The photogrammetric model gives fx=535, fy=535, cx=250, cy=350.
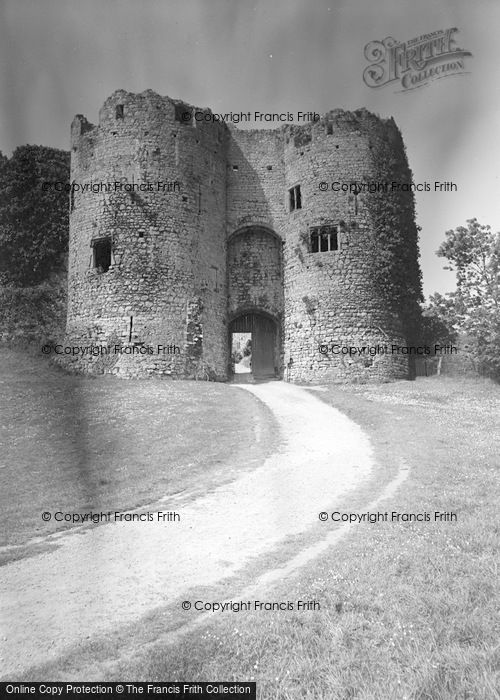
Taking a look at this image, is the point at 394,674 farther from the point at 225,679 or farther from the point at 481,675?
the point at 225,679

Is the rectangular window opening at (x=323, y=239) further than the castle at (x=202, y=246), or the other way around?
the rectangular window opening at (x=323, y=239)

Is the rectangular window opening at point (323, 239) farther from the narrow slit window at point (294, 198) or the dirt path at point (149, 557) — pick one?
the dirt path at point (149, 557)

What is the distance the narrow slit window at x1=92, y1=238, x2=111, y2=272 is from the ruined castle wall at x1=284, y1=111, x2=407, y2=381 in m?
9.59

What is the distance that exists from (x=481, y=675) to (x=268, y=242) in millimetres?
28434

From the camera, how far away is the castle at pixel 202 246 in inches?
1028

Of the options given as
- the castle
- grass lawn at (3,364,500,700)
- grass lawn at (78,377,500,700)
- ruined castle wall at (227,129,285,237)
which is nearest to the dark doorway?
the castle

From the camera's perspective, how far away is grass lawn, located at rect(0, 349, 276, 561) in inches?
387

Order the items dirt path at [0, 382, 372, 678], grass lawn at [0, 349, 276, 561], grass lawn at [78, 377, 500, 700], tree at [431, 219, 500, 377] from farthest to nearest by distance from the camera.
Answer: tree at [431, 219, 500, 377] → grass lawn at [0, 349, 276, 561] → dirt path at [0, 382, 372, 678] → grass lawn at [78, 377, 500, 700]

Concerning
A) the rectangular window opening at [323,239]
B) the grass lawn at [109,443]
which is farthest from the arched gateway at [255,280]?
the grass lawn at [109,443]

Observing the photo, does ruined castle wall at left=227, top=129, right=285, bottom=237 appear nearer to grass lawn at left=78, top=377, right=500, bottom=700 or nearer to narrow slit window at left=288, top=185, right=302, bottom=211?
narrow slit window at left=288, top=185, right=302, bottom=211

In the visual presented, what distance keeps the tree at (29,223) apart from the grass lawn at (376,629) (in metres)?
27.2

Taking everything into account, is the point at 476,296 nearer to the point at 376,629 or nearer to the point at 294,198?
the point at 294,198

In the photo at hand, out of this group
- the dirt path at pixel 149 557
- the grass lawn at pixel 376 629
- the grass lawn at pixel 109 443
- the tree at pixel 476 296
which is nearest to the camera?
the grass lawn at pixel 376 629

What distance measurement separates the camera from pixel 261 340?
3234 cm
